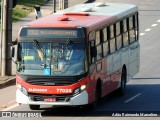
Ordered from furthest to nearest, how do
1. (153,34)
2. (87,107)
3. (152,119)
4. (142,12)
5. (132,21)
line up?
1. (142,12)
2. (153,34)
3. (132,21)
4. (87,107)
5. (152,119)

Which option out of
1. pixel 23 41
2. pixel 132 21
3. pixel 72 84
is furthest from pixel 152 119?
pixel 132 21

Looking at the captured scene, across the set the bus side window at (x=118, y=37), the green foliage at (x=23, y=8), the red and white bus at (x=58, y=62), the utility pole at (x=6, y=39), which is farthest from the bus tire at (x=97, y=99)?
the green foliage at (x=23, y=8)

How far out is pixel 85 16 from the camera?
2470 centimetres

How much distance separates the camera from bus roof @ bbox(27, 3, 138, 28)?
22969 millimetres

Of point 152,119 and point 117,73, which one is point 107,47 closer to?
point 117,73

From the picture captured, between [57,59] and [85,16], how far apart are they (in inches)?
101

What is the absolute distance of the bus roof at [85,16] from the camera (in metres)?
23.0

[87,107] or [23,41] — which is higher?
[23,41]

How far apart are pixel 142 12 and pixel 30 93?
30769 millimetres

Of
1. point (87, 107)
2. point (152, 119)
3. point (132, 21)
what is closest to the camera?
point (152, 119)

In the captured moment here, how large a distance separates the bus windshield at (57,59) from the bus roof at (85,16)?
1.87 feet

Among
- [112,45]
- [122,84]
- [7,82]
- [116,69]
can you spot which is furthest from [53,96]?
[7,82]

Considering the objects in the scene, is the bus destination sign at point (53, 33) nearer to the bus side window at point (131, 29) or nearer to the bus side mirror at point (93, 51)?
the bus side mirror at point (93, 51)

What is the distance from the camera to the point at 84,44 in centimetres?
2258
